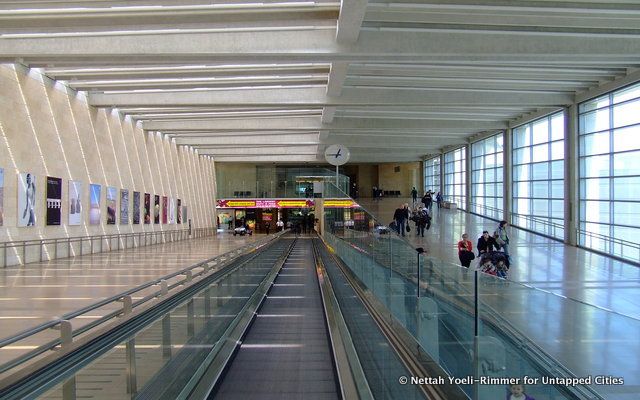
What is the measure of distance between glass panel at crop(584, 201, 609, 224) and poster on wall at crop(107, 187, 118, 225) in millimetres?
22521

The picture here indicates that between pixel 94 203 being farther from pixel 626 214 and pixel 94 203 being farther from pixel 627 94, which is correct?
pixel 627 94

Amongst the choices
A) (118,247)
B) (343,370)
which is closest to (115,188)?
(118,247)

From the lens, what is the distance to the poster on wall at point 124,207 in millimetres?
29234

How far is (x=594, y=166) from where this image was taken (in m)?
22.9

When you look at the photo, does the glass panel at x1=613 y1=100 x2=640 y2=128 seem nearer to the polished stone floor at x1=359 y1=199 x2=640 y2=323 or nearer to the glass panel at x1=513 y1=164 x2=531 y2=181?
the polished stone floor at x1=359 y1=199 x2=640 y2=323

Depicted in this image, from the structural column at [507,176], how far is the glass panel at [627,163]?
10419mm

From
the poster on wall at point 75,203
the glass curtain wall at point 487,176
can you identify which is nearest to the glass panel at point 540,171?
the glass curtain wall at point 487,176

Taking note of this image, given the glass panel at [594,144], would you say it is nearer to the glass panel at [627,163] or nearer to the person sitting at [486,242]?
the glass panel at [627,163]

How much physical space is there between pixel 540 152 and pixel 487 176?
8.24m

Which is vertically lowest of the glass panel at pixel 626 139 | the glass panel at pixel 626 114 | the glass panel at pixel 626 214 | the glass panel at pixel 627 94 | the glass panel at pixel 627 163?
the glass panel at pixel 626 214

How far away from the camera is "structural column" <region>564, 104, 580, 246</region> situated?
2406 centimetres

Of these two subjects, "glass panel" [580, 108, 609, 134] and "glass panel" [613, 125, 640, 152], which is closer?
"glass panel" [613, 125, 640, 152]

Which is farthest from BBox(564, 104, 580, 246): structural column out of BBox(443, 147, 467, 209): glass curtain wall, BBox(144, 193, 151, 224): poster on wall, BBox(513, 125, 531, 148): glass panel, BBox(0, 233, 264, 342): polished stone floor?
BBox(144, 193, 151, 224): poster on wall

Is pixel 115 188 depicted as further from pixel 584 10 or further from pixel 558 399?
pixel 558 399
